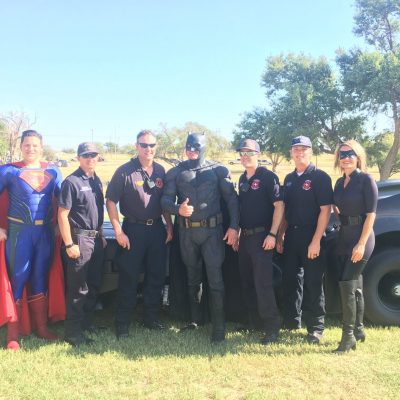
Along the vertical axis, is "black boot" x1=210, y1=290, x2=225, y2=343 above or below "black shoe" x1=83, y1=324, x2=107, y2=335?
above

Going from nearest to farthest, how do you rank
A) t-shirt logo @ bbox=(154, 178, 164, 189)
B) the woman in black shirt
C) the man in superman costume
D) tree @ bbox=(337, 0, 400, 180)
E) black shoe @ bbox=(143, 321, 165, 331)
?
the woman in black shirt, the man in superman costume, t-shirt logo @ bbox=(154, 178, 164, 189), black shoe @ bbox=(143, 321, 165, 331), tree @ bbox=(337, 0, 400, 180)

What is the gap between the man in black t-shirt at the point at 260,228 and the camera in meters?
3.66

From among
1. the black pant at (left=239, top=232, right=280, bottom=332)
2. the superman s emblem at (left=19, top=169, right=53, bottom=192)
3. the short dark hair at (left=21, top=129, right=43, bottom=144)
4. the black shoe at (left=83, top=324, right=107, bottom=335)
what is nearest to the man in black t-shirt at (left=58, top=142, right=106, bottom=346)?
the black shoe at (left=83, top=324, right=107, bottom=335)

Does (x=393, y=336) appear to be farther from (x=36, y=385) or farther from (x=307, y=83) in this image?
(x=307, y=83)

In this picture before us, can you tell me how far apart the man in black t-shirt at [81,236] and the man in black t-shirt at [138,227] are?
0.61ft

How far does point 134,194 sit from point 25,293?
1.37m

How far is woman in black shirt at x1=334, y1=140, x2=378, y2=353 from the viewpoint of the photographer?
3389mm

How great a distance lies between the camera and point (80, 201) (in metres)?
3.67

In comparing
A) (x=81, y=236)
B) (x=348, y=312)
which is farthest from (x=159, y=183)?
(x=348, y=312)

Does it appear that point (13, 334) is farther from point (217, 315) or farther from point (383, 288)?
point (383, 288)

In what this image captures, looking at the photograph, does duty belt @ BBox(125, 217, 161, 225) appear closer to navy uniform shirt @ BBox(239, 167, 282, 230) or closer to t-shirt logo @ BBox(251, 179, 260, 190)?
navy uniform shirt @ BBox(239, 167, 282, 230)

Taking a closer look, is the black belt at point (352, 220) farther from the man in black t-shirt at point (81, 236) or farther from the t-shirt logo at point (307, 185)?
the man in black t-shirt at point (81, 236)

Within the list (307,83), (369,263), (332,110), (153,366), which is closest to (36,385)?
(153,366)

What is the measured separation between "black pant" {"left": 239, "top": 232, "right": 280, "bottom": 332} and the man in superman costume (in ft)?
5.89
